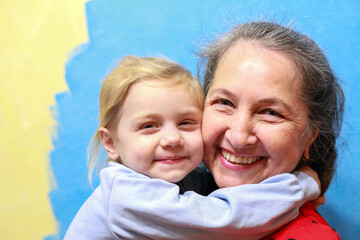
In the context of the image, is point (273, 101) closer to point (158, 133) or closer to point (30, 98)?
point (158, 133)

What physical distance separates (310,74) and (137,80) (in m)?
0.58

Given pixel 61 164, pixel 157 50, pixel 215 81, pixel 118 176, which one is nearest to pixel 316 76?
pixel 215 81

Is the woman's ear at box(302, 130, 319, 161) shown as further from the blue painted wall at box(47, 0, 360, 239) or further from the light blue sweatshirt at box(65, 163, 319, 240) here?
the blue painted wall at box(47, 0, 360, 239)

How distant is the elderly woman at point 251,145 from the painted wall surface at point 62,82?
56cm

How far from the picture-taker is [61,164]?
1.93m

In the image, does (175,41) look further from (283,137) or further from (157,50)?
(283,137)

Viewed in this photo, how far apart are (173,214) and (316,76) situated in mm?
674

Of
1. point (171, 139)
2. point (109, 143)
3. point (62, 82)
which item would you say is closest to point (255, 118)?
point (171, 139)

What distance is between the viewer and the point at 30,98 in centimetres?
197

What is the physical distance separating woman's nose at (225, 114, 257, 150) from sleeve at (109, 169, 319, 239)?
136mm

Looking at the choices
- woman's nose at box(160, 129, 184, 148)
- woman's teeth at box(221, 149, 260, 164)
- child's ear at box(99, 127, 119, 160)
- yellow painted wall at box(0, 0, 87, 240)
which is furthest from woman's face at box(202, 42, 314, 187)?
yellow painted wall at box(0, 0, 87, 240)

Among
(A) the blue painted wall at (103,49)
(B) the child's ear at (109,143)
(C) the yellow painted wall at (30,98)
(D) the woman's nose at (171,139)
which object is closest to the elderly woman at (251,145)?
(D) the woman's nose at (171,139)

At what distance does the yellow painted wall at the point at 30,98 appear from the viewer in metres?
1.93

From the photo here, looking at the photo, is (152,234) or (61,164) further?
(61,164)
